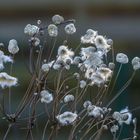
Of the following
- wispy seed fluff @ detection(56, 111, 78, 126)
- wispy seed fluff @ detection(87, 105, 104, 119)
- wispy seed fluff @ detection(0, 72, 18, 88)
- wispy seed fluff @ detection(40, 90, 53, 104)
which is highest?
wispy seed fluff @ detection(0, 72, 18, 88)

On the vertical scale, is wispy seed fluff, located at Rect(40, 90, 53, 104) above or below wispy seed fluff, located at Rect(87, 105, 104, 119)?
above

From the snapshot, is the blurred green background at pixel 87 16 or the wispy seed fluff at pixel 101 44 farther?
the blurred green background at pixel 87 16

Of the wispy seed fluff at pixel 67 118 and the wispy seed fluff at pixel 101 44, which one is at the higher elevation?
the wispy seed fluff at pixel 101 44

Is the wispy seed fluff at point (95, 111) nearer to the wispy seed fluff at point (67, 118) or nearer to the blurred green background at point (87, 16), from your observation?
the wispy seed fluff at point (67, 118)

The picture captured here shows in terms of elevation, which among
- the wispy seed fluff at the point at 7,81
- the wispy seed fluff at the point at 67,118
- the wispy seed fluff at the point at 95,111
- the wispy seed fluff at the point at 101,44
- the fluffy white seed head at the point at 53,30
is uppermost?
the fluffy white seed head at the point at 53,30

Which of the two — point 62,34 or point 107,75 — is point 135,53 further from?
point 107,75

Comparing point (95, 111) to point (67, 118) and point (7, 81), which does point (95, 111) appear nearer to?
point (67, 118)

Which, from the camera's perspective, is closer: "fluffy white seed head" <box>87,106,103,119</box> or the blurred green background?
"fluffy white seed head" <box>87,106,103,119</box>

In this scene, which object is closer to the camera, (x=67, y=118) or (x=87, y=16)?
(x=67, y=118)

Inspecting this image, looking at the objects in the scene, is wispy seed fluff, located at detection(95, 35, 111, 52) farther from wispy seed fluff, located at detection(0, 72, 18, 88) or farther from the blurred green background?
the blurred green background

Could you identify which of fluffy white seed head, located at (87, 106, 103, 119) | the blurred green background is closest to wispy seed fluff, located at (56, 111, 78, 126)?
fluffy white seed head, located at (87, 106, 103, 119)

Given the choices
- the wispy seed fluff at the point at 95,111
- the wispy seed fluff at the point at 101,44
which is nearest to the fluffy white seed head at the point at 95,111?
the wispy seed fluff at the point at 95,111

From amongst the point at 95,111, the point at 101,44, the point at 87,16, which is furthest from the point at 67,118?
the point at 87,16
